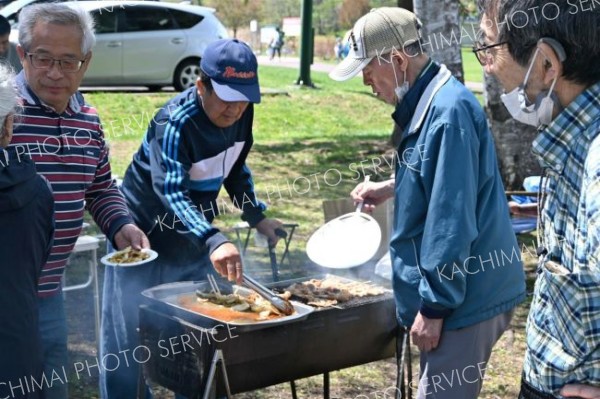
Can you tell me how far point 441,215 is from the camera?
2809 mm

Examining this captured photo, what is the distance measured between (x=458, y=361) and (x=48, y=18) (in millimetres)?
2076

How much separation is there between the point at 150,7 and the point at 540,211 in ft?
43.5

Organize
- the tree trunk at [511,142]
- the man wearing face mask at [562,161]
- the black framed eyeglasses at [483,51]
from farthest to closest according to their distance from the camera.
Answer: the tree trunk at [511,142] < the black framed eyeglasses at [483,51] < the man wearing face mask at [562,161]

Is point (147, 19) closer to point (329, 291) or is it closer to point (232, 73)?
point (232, 73)

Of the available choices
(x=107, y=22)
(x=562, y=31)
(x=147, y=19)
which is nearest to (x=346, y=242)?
(x=562, y=31)

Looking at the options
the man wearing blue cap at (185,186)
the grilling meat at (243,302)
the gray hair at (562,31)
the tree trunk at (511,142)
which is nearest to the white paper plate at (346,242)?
the man wearing blue cap at (185,186)

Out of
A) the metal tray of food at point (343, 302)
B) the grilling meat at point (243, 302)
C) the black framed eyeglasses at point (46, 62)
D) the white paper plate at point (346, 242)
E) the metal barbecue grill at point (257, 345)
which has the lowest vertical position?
the metal barbecue grill at point (257, 345)

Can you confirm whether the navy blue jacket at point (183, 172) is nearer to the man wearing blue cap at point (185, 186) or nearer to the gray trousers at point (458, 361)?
the man wearing blue cap at point (185, 186)

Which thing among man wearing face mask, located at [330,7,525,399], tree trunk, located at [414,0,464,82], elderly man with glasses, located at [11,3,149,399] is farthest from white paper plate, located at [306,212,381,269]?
tree trunk, located at [414,0,464,82]

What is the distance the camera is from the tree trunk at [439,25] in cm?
665

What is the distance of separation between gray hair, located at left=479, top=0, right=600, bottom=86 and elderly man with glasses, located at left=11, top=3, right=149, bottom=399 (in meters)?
1.88

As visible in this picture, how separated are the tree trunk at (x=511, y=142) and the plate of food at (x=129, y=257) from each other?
17.0ft

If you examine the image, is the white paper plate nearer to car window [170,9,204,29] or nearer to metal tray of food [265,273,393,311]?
metal tray of food [265,273,393,311]

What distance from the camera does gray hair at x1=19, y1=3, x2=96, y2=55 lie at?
10.6ft
